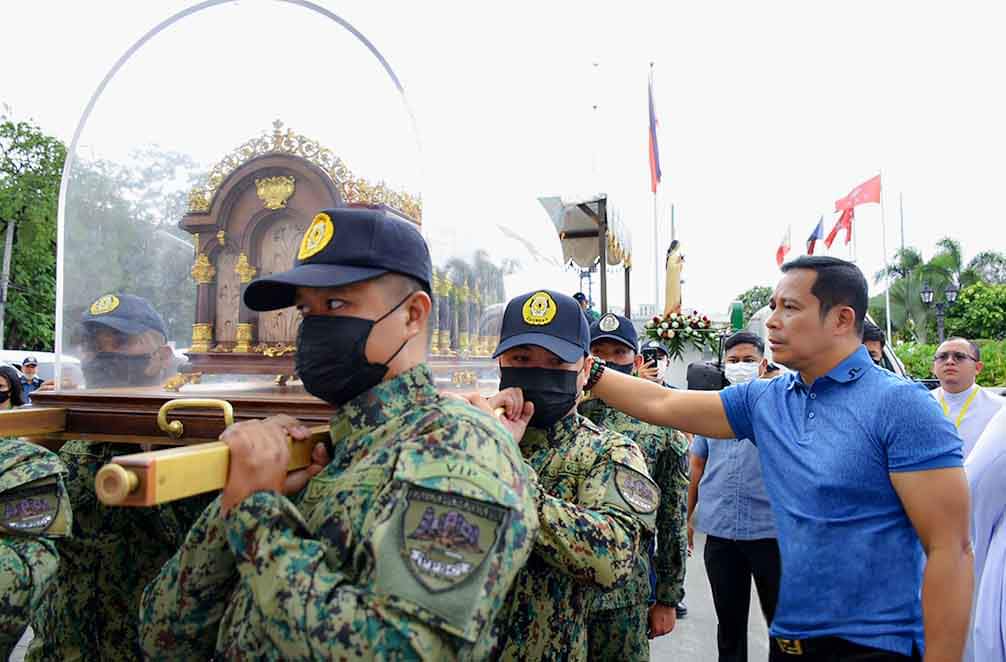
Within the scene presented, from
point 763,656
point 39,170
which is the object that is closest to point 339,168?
point 763,656

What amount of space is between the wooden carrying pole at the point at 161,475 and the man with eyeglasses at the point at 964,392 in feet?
17.0

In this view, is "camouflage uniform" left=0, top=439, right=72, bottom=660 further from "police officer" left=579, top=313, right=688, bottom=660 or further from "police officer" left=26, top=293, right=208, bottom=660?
"police officer" left=579, top=313, right=688, bottom=660

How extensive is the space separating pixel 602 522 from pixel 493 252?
1651 millimetres

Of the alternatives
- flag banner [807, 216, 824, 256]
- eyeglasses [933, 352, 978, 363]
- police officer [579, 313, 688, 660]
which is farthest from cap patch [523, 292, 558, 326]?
flag banner [807, 216, 824, 256]

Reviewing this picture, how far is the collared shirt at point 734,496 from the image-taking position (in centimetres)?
347

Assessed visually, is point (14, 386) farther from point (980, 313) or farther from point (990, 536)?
point (980, 313)

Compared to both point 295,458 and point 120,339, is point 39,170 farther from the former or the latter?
point 295,458

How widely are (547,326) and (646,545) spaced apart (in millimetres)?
1139

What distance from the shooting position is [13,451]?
180 centimetres

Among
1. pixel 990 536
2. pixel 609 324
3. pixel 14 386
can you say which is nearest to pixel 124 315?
pixel 609 324

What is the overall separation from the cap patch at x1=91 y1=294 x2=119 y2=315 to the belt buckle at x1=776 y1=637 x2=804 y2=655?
100 inches

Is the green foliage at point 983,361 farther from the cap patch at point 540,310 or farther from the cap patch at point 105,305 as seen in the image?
the cap patch at point 105,305

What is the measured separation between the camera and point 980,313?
35438mm

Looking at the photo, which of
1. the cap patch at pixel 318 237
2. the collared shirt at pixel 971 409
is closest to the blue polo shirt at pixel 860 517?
the cap patch at pixel 318 237
